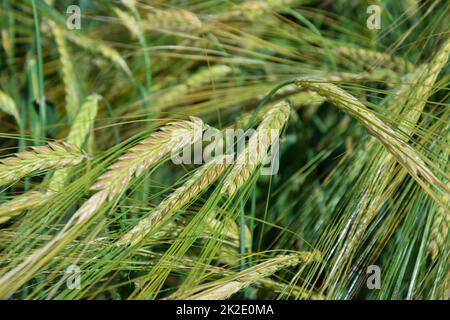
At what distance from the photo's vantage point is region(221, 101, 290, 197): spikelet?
24.7 inches

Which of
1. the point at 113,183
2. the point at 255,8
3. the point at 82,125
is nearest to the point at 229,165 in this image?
the point at 113,183

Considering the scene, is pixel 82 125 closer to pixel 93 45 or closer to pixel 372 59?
pixel 93 45

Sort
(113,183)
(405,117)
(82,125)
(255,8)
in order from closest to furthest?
(113,183), (405,117), (82,125), (255,8)

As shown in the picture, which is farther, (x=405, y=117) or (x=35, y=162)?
(x=405, y=117)

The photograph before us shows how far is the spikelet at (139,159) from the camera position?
565mm

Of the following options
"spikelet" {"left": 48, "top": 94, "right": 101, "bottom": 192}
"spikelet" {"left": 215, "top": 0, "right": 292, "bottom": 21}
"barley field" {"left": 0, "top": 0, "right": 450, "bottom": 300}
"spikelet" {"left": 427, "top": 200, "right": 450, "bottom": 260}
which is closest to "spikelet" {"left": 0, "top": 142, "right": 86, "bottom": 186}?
"barley field" {"left": 0, "top": 0, "right": 450, "bottom": 300}

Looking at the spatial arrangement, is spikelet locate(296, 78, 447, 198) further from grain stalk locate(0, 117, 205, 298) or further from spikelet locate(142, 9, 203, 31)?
spikelet locate(142, 9, 203, 31)

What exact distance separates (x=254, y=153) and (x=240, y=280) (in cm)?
14

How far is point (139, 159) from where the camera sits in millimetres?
608

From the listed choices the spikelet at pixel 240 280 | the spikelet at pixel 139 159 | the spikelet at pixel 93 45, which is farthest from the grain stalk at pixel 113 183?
the spikelet at pixel 93 45

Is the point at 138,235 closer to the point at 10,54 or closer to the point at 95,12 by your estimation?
the point at 10,54

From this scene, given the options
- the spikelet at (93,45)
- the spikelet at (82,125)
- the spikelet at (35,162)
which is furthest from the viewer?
the spikelet at (93,45)

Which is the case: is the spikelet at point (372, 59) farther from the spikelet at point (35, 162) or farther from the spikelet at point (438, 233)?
the spikelet at point (35, 162)

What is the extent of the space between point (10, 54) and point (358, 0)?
741 mm
